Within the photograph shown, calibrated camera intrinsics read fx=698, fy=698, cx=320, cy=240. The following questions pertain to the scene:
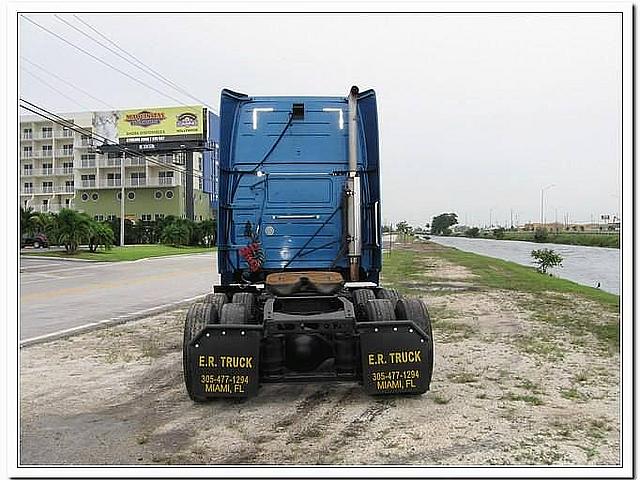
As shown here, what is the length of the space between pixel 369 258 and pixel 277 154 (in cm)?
160

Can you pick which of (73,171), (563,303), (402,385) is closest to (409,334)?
(402,385)

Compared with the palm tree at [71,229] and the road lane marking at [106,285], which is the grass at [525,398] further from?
the palm tree at [71,229]

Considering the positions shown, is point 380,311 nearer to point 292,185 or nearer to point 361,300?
point 361,300

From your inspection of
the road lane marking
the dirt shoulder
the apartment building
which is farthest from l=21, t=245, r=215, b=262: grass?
the dirt shoulder

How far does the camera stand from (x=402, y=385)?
613cm

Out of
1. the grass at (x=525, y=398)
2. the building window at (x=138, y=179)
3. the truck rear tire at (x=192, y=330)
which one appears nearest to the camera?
the truck rear tire at (x=192, y=330)

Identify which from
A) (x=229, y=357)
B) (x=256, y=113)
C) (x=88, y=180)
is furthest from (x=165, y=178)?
(x=229, y=357)

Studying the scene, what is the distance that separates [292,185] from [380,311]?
7.05 feet

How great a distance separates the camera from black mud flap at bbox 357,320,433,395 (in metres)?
6.05

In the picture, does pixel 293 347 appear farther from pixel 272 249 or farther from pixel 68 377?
pixel 68 377

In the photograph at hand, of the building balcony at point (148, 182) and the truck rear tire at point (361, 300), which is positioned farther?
the building balcony at point (148, 182)

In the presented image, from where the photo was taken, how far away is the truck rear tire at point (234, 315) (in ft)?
20.9

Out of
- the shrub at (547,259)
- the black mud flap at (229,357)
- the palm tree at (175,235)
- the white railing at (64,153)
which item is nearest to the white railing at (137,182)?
the palm tree at (175,235)

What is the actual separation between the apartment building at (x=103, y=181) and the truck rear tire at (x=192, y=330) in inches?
914
